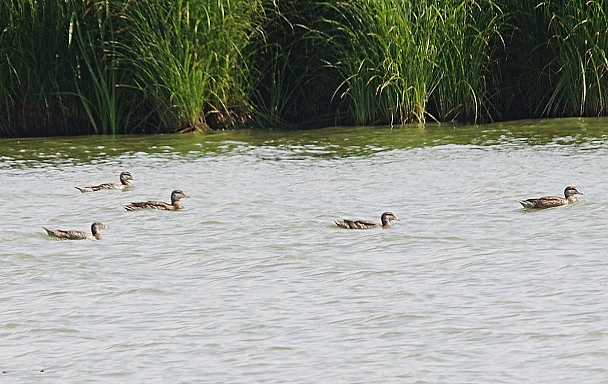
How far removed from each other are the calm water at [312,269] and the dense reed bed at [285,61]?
1.45m

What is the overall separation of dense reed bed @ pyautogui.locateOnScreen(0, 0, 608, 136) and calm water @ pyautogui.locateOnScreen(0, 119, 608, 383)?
1.45 m

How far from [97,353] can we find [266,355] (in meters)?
0.84

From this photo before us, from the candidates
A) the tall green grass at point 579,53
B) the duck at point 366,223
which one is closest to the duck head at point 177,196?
the duck at point 366,223

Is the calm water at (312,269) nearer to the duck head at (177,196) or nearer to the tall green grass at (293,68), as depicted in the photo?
the duck head at (177,196)

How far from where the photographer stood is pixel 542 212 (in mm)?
9648

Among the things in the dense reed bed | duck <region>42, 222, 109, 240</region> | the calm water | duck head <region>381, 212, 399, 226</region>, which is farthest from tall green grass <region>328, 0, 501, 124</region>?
duck <region>42, 222, 109, 240</region>

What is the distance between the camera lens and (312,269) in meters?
7.94

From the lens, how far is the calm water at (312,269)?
237 inches

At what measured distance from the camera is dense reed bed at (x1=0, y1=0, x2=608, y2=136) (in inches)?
570

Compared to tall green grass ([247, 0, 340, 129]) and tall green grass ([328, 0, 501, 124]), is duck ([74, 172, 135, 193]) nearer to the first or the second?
tall green grass ([328, 0, 501, 124])

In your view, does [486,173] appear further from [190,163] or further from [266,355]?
[266,355]

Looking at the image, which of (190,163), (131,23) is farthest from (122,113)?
(190,163)

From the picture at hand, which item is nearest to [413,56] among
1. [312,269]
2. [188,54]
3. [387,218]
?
[188,54]

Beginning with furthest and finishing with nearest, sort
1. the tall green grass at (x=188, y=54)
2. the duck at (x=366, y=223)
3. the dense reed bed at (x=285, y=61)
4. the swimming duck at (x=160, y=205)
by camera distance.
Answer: the dense reed bed at (x=285, y=61), the tall green grass at (x=188, y=54), the swimming duck at (x=160, y=205), the duck at (x=366, y=223)
